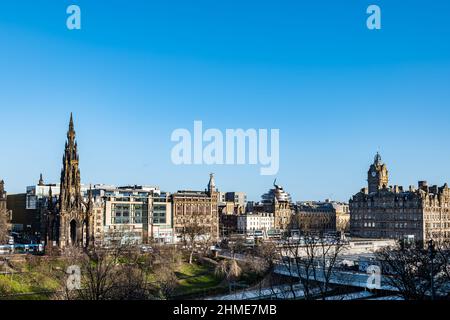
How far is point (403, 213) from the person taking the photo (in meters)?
84.1

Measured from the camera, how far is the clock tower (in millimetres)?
103250

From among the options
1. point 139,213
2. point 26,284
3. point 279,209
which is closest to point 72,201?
point 26,284

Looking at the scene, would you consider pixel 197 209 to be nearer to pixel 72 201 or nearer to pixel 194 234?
pixel 194 234

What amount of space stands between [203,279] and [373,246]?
31980 mm

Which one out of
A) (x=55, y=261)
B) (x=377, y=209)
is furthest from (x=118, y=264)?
(x=377, y=209)

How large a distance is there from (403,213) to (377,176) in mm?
19963

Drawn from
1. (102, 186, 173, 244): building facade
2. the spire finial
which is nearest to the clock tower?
the spire finial

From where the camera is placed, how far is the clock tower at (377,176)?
4065 inches

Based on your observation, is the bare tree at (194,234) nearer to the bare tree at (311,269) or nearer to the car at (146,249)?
the car at (146,249)

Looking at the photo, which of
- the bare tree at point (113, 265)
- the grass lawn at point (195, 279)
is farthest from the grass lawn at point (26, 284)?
the grass lawn at point (195, 279)

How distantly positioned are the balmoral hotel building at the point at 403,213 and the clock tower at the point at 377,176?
1118cm

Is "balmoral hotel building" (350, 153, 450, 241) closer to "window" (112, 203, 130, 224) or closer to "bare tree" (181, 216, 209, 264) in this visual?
"bare tree" (181, 216, 209, 264)
